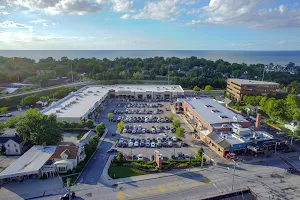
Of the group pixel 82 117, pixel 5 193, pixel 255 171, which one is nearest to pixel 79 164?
pixel 5 193

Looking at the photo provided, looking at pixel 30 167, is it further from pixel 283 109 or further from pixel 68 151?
pixel 283 109

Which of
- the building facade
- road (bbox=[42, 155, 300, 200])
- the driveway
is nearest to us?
road (bbox=[42, 155, 300, 200])

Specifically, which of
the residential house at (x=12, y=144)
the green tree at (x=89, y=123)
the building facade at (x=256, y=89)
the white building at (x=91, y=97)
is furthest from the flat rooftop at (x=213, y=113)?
the residential house at (x=12, y=144)

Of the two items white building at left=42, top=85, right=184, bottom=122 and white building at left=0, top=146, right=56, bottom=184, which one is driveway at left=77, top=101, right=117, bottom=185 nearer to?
white building at left=0, top=146, right=56, bottom=184

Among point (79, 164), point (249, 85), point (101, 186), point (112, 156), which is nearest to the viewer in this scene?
point (101, 186)

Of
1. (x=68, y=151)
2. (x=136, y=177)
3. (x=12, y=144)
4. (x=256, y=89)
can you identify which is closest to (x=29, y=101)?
(x=12, y=144)

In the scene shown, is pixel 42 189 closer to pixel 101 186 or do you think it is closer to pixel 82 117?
pixel 101 186

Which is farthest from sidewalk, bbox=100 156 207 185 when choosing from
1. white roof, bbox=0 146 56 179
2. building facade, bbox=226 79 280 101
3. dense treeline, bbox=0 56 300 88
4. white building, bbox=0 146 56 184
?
dense treeline, bbox=0 56 300 88
